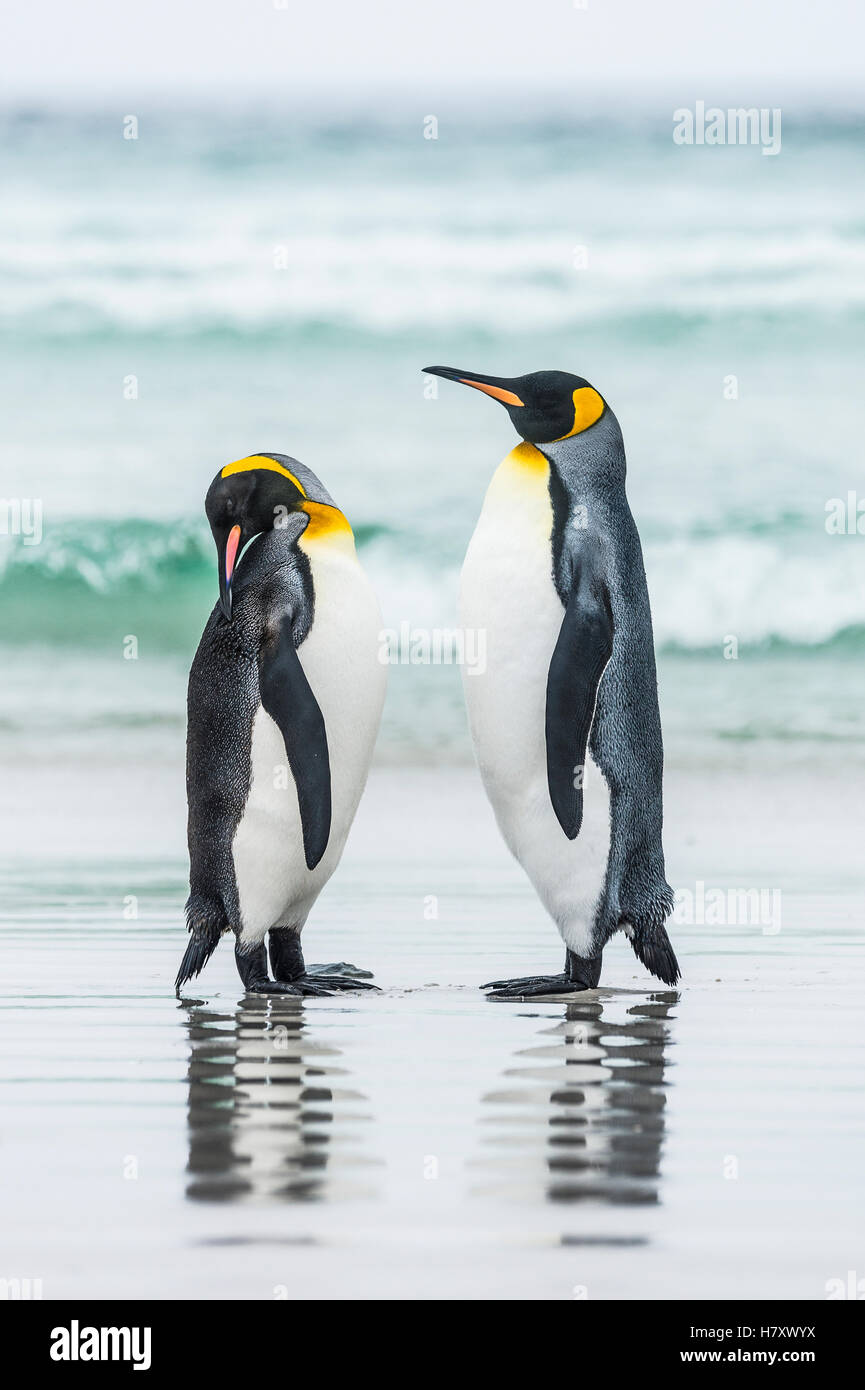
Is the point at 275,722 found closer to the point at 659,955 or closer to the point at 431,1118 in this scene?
the point at 659,955

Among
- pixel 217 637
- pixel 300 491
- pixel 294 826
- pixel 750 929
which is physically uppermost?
pixel 300 491

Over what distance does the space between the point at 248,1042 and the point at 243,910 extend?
3.13ft

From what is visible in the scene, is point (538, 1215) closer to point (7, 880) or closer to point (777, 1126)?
point (777, 1126)

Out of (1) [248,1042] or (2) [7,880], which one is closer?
(1) [248,1042]

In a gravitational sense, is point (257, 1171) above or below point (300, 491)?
below

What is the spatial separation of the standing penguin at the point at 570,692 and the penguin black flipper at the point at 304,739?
1.76ft

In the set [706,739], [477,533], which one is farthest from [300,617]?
[706,739]

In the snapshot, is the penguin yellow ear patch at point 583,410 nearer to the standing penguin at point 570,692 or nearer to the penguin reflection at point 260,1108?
the standing penguin at point 570,692

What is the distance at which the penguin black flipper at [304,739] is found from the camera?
16.4 ft

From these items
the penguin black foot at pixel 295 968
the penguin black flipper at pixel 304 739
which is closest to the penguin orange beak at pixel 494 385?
the penguin black flipper at pixel 304 739

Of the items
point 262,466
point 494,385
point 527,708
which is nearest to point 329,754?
point 527,708

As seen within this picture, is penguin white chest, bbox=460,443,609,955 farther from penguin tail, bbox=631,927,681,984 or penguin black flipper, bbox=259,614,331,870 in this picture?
penguin black flipper, bbox=259,614,331,870

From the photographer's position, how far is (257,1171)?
298 centimetres

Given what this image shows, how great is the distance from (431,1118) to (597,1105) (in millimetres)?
304
